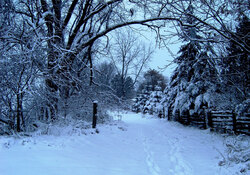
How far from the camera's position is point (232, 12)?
A: 405 centimetres

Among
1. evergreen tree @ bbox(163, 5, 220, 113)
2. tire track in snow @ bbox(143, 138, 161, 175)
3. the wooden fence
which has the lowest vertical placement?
tire track in snow @ bbox(143, 138, 161, 175)

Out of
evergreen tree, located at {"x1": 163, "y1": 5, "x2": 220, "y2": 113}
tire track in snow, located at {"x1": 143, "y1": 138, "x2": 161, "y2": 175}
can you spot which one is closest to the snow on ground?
tire track in snow, located at {"x1": 143, "y1": 138, "x2": 161, "y2": 175}

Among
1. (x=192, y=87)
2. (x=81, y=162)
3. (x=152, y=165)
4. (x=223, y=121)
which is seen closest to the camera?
(x=81, y=162)

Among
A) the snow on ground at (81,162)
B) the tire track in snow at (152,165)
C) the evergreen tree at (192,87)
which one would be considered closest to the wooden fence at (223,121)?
the evergreen tree at (192,87)

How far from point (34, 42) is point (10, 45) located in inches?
36.7

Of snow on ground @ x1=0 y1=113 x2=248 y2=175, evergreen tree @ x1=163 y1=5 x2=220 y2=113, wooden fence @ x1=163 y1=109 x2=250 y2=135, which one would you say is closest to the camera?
snow on ground @ x1=0 y1=113 x2=248 y2=175

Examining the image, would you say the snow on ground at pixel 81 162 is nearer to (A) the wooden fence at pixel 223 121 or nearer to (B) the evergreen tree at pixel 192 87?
(A) the wooden fence at pixel 223 121

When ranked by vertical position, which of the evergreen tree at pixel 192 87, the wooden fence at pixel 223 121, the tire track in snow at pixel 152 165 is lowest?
the tire track in snow at pixel 152 165

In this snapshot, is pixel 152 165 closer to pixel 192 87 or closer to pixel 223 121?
pixel 223 121

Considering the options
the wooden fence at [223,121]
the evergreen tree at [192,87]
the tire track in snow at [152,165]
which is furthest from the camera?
the evergreen tree at [192,87]

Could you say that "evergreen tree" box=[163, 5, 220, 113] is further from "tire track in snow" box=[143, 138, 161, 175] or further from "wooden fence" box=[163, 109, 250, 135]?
"tire track in snow" box=[143, 138, 161, 175]

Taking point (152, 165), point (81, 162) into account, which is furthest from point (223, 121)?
point (81, 162)

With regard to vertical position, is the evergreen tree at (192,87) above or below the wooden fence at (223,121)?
above

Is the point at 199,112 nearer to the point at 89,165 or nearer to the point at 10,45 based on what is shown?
the point at 89,165
